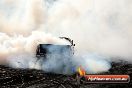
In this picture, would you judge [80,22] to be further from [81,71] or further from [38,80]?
[38,80]

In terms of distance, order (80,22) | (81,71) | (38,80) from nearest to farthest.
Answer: (38,80) → (81,71) → (80,22)

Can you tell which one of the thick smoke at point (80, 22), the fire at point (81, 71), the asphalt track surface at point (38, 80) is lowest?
the asphalt track surface at point (38, 80)

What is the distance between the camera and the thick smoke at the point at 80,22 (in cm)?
4248

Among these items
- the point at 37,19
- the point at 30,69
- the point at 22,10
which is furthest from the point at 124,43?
the point at 30,69

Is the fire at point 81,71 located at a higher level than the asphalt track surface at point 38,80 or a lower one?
higher

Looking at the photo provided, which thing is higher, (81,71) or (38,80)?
(81,71)

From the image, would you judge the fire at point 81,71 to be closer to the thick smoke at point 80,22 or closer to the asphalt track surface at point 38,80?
the asphalt track surface at point 38,80

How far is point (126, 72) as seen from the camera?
2847 centimetres

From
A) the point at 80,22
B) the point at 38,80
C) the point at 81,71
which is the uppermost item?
the point at 80,22

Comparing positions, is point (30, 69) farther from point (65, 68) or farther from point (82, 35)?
point (82, 35)

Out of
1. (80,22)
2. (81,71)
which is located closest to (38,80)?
(81,71)

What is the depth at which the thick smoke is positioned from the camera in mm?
42481

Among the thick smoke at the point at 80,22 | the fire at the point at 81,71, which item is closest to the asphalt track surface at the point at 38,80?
the fire at the point at 81,71

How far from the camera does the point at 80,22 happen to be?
48.9m
